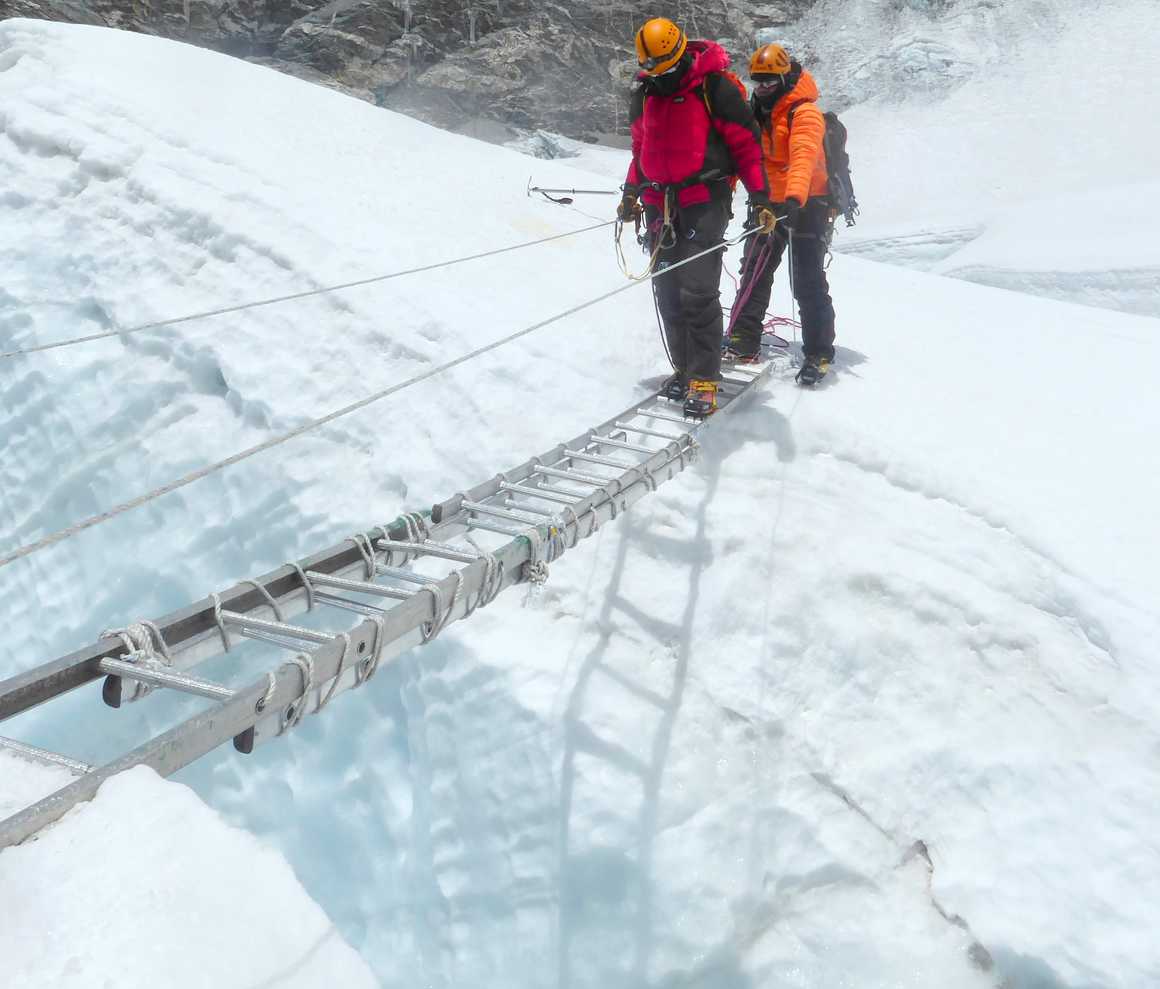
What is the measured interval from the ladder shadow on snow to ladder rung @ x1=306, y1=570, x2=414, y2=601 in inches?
48.0

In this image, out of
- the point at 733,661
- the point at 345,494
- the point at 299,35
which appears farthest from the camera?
the point at 299,35

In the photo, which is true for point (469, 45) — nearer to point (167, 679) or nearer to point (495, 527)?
point (495, 527)

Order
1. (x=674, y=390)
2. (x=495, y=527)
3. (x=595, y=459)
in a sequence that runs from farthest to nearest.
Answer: (x=674, y=390)
(x=595, y=459)
(x=495, y=527)

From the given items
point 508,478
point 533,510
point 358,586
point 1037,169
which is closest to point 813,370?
point 508,478

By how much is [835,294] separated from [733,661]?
3.57m

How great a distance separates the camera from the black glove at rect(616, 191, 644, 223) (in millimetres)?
3899

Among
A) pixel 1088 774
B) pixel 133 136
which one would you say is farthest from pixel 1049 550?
pixel 133 136

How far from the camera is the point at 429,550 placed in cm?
246

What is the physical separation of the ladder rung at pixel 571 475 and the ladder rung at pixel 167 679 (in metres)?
1.56

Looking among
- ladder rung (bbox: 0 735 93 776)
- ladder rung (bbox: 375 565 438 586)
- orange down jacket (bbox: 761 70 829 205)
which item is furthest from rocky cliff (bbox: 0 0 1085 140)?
ladder rung (bbox: 0 735 93 776)

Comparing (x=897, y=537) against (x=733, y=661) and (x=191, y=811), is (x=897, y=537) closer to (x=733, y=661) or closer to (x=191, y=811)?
(x=733, y=661)

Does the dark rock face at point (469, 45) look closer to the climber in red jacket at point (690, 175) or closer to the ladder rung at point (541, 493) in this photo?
the climber in red jacket at point (690, 175)

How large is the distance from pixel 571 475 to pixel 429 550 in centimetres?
77

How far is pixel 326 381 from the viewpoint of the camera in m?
4.61
